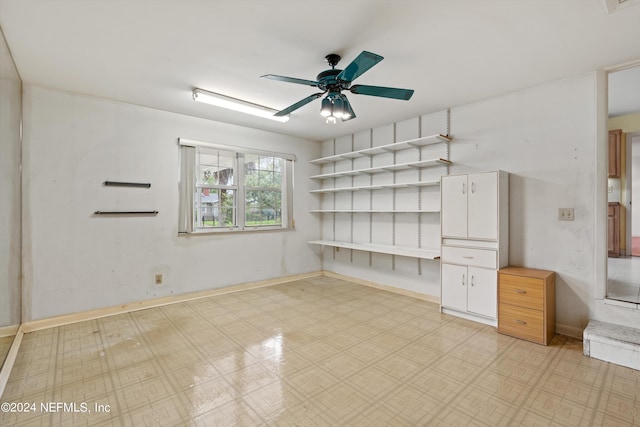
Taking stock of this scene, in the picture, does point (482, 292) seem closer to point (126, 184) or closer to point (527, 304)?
point (527, 304)

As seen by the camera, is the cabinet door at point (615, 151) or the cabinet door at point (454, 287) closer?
the cabinet door at point (454, 287)

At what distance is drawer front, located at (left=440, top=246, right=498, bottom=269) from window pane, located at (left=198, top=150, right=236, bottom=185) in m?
3.40

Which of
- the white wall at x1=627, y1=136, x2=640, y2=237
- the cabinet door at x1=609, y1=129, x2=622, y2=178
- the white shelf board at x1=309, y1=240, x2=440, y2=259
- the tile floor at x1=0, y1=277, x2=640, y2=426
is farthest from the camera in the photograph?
the white wall at x1=627, y1=136, x2=640, y2=237

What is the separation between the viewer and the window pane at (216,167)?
446cm

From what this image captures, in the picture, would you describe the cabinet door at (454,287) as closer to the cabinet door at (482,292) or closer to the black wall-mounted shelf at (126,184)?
the cabinet door at (482,292)

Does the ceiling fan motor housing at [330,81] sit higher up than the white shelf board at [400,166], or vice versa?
the ceiling fan motor housing at [330,81]

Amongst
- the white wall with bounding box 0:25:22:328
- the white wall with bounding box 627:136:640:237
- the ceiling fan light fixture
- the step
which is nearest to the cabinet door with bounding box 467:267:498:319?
the step

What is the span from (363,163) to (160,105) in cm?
323

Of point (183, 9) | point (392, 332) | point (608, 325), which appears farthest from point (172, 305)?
point (608, 325)

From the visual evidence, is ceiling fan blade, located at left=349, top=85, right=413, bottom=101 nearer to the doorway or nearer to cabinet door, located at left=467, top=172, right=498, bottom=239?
cabinet door, located at left=467, top=172, right=498, bottom=239

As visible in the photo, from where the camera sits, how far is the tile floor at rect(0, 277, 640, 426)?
1.86m

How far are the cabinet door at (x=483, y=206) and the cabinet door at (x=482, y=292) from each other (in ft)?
1.37

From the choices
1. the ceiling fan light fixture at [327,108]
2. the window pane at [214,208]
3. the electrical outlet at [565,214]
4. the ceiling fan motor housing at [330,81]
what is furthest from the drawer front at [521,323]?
the window pane at [214,208]

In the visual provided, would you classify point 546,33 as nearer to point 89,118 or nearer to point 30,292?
point 89,118
